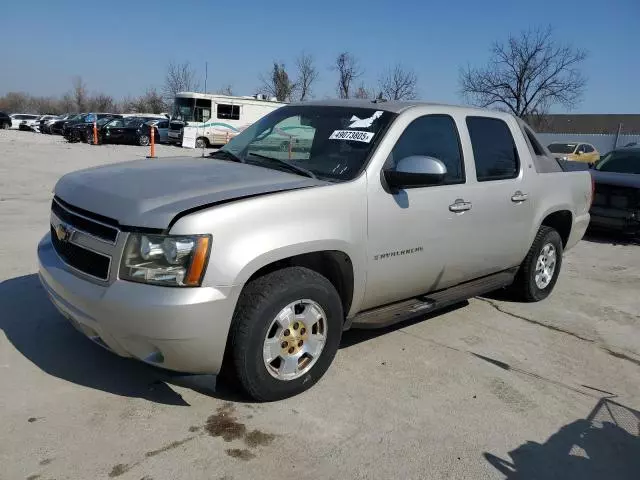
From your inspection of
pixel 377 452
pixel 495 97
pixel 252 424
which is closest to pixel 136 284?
pixel 252 424

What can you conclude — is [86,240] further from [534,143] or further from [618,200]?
[618,200]

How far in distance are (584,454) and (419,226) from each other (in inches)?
66.3

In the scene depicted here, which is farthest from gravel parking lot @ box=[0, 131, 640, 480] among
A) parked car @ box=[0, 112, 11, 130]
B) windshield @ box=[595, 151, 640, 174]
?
parked car @ box=[0, 112, 11, 130]

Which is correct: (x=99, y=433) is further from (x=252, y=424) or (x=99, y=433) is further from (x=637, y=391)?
(x=637, y=391)

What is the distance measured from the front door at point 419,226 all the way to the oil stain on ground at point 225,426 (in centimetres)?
115

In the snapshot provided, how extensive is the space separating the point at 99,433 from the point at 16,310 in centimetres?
202

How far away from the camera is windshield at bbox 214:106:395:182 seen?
12.1 ft

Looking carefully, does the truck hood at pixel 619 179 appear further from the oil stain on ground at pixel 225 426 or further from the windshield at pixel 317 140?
the oil stain on ground at pixel 225 426

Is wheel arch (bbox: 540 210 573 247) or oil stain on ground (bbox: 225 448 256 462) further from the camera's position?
wheel arch (bbox: 540 210 573 247)

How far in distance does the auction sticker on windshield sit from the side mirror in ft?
0.99

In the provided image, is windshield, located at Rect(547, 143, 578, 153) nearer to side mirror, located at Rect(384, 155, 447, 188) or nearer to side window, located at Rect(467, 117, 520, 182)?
side window, located at Rect(467, 117, 520, 182)

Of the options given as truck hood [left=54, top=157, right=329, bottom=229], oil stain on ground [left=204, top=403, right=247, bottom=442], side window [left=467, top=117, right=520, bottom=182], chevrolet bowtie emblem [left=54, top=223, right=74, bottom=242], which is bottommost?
oil stain on ground [left=204, top=403, right=247, bottom=442]

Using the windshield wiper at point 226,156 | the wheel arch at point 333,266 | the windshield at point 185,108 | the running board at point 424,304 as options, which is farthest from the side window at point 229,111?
the wheel arch at point 333,266

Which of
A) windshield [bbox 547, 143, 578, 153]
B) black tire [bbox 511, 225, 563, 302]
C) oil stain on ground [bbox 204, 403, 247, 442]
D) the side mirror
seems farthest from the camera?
windshield [bbox 547, 143, 578, 153]
